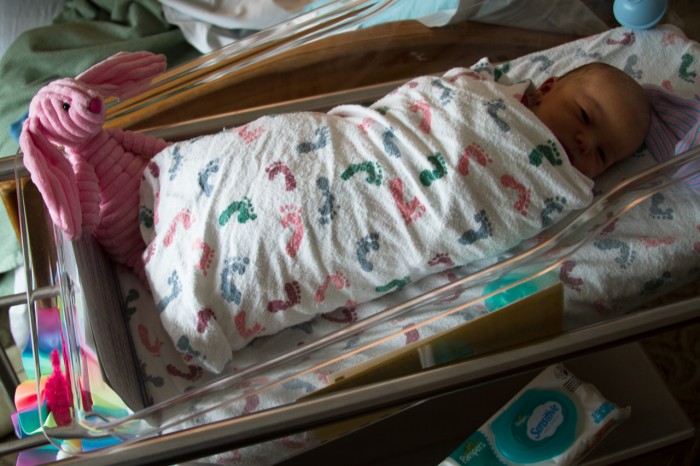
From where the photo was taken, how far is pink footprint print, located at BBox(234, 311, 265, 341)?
2.93 ft

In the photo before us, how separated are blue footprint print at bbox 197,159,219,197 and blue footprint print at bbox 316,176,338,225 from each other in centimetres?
14

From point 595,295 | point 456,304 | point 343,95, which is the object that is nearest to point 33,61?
point 343,95

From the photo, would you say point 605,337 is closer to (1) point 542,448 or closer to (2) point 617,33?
(1) point 542,448

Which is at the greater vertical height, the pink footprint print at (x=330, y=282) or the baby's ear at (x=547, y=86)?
the baby's ear at (x=547, y=86)

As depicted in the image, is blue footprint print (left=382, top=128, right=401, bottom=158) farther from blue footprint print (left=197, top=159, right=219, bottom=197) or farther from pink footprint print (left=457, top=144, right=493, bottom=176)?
blue footprint print (left=197, top=159, right=219, bottom=197)

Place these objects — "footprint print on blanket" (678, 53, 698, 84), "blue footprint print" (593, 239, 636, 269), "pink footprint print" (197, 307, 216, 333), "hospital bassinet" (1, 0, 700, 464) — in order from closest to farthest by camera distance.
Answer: "hospital bassinet" (1, 0, 700, 464), "pink footprint print" (197, 307, 216, 333), "blue footprint print" (593, 239, 636, 269), "footprint print on blanket" (678, 53, 698, 84)

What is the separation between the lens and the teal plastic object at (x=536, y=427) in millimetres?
893

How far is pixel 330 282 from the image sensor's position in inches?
35.9

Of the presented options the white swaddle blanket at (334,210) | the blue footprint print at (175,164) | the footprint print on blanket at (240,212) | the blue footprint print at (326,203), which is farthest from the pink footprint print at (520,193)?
the blue footprint print at (175,164)

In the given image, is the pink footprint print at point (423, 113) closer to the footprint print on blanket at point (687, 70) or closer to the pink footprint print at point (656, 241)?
the pink footprint print at point (656, 241)

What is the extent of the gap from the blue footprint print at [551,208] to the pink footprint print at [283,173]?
33 cm

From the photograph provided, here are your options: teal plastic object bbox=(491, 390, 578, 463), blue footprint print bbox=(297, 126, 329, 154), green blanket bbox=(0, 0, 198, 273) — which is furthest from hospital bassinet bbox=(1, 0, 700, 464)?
green blanket bbox=(0, 0, 198, 273)

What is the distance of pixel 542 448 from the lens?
89 cm

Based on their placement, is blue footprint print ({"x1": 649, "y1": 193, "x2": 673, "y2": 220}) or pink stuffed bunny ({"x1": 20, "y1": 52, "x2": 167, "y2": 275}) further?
blue footprint print ({"x1": 649, "y1": 193, "x2": 673, "y2": 220})
